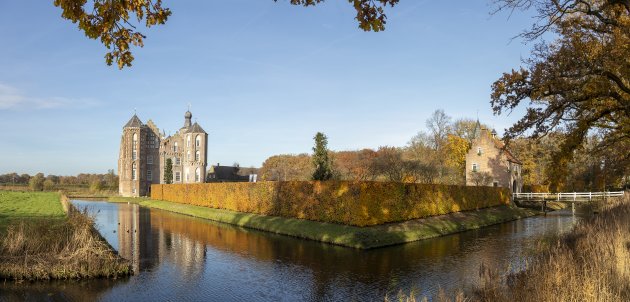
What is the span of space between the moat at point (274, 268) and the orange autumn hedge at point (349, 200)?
9.21 feet

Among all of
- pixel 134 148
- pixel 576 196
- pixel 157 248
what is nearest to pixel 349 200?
pixel 157 248

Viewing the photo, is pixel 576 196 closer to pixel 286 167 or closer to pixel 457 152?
pixel 457 152

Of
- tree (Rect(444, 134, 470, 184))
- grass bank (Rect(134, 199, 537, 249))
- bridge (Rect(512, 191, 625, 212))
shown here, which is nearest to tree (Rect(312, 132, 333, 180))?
grass bank (Rect(134, 199, 537, 249))

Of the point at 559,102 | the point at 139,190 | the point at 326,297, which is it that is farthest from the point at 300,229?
the point at 139,190

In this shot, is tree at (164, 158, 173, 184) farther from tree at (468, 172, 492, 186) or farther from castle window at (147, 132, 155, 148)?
tree at (468, 172, 492, 186)

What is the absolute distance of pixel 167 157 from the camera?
78375 mm

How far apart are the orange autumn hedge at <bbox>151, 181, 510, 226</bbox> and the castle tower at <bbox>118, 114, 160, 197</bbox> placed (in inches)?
1522

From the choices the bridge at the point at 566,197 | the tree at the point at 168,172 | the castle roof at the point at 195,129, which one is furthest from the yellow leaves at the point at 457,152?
the tree at the point at 168,172

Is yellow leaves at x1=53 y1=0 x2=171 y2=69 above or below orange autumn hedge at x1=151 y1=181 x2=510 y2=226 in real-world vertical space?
above

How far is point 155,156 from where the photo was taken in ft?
259

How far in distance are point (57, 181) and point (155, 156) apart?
42714 mm

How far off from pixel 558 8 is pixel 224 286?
13156 mm

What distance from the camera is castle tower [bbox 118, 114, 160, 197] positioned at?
7362 centimetres

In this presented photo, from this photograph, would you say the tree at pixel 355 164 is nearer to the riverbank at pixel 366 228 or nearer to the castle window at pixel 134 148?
the riverbank at pixel 366 228
